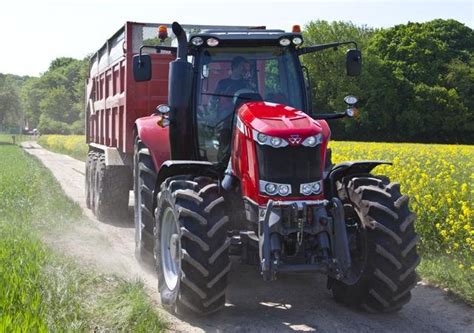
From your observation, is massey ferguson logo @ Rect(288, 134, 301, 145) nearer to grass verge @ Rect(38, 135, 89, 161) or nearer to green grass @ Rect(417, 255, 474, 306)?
green grass @ Rect(417, 255, 474, 306)

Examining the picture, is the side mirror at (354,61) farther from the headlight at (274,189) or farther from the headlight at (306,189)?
the headlight at (274,189)

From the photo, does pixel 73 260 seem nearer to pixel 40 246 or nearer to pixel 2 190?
pixel 40 246

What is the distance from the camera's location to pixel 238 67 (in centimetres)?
614

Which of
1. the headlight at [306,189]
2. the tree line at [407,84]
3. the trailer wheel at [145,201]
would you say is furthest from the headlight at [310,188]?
the tree line at [407,84]

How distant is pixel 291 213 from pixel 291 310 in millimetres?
1160

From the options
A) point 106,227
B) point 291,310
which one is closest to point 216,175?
point 291,310

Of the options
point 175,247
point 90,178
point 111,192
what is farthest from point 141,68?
point 90,178

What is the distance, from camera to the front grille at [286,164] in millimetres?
5207

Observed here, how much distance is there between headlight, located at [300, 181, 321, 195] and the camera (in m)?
5.26

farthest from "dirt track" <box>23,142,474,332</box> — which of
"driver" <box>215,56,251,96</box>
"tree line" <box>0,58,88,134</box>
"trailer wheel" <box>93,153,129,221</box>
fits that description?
"tree line" <box>0,58,88,134</box>

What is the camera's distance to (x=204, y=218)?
16.8ft

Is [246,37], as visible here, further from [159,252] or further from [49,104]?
[49,104]

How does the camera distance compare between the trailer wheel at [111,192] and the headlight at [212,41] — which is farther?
the trailer wheel at [111,192]

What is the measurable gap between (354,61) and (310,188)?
1.74 metres
